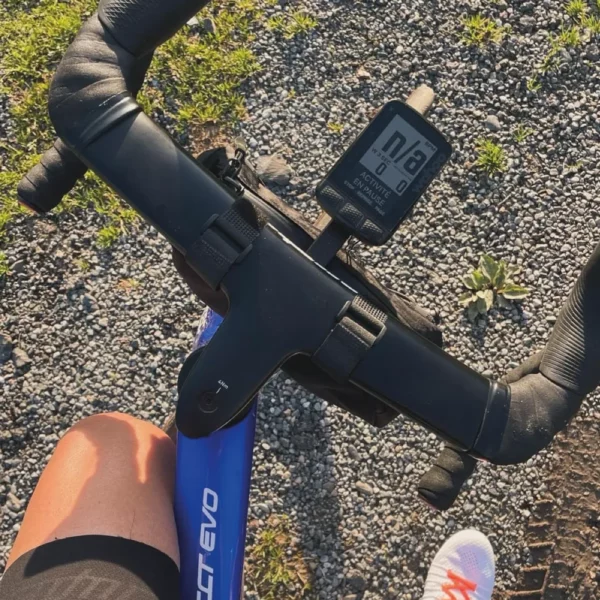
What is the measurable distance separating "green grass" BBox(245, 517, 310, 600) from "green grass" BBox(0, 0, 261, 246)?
1.80 metres

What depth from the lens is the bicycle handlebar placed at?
1.06 metres

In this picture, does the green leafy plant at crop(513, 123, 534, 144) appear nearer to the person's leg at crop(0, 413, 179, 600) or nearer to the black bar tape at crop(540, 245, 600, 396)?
the black bar tape at crop(540, 245, 600, 396)

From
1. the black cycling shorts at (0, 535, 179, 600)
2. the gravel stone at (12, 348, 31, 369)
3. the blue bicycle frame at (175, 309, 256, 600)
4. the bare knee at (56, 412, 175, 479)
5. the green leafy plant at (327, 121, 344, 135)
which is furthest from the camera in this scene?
the green leafy plant at (327, 121, 344, 135)

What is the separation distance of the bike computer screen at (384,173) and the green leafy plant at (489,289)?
1.55m

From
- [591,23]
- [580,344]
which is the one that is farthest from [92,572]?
[591,23]

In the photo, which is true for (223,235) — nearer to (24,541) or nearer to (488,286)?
(24,541)

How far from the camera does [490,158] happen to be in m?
2.74

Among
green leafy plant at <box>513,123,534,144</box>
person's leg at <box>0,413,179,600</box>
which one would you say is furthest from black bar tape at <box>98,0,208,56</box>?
green leafy plant at <box>513,123,534,144</box>

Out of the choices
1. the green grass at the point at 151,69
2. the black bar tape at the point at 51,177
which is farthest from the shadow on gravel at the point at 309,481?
the black bar tape at the point at 51,177

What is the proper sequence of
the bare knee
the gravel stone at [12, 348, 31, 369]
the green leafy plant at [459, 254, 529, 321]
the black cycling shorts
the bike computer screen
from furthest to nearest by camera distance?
the green leafy plant at [459, 254, 529, 321], the gravel stone at [12, 348, 31, 369], the bare knee, the black cycling shorts, the bike computer screen

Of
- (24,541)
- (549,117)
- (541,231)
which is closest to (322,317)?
(24,541)

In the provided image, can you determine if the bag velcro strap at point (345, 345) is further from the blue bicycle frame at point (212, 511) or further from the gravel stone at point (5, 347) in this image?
the gravel stone at point (5, 347)

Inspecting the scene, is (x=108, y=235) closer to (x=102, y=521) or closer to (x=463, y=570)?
(x=102, y=521)

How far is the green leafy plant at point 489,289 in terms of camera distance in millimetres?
2643
